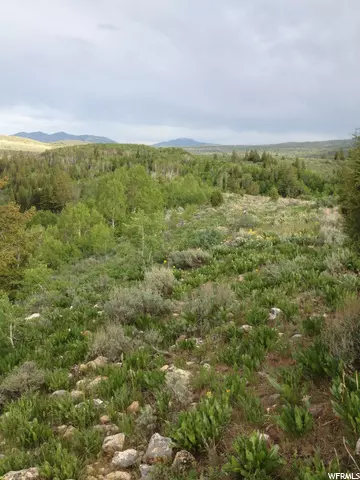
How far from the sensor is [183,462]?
10.7ft

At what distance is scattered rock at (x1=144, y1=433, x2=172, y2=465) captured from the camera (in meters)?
3.38

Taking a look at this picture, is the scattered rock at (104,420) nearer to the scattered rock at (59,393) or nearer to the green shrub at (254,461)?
the scattered rock at (59,393)

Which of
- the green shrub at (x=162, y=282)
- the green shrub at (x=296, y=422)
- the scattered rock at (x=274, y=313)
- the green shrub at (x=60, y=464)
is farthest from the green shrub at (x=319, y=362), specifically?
the green shrub at (x=162, y=282)

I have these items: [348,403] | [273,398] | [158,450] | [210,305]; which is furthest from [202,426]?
[210,305]

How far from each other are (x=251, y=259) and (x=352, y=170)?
5591 millimetres

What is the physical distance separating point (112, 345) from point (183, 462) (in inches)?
113

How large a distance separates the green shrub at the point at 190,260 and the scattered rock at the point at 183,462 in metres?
8.03

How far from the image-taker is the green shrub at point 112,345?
5824 mm

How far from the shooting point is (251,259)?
397 inches

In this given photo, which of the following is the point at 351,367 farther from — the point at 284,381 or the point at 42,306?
the point at 42,306

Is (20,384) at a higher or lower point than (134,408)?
lower

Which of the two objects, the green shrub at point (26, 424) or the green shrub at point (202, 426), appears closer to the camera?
the green shrub at point (202, 426)

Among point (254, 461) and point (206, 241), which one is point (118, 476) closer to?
point (254, 461)

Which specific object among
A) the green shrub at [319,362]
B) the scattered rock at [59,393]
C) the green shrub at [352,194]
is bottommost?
the scattered rock at [59,393]
